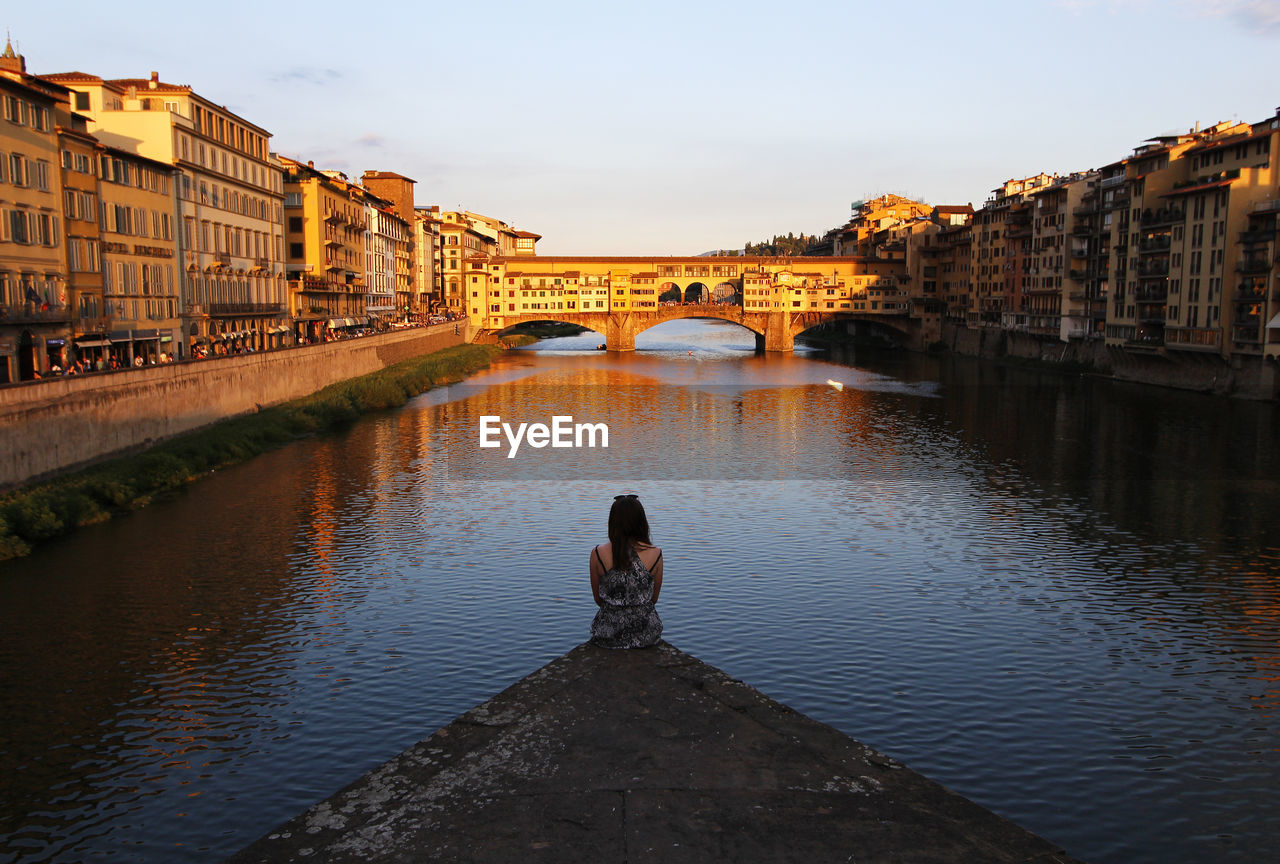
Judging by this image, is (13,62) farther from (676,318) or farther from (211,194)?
(676,318)

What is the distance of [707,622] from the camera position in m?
20.8

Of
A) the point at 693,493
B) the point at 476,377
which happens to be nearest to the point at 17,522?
the point at 693,493

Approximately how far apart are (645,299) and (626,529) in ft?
349

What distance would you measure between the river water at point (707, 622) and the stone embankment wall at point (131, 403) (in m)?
3.05

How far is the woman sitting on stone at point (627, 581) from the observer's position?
931cm

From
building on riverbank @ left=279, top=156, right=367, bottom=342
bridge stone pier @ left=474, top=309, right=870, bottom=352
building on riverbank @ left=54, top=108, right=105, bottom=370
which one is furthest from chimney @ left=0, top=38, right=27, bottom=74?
bridge stone pier @ left=474, top=309, right=870, bottom=352

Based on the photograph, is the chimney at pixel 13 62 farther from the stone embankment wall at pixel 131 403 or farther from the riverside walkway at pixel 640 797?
the riverside walkway at pixel 640 797

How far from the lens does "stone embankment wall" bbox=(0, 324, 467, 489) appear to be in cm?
2720

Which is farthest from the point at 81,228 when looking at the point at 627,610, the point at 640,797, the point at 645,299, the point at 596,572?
the point at 645,299

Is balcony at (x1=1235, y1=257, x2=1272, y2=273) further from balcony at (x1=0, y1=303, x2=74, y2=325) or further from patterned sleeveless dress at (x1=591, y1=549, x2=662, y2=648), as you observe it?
balcony at (x1=0, y1=303, x2=74, y2=325)

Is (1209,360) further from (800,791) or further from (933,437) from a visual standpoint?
(800,791)

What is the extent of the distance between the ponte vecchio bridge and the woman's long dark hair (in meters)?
104

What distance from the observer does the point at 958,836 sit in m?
6.99

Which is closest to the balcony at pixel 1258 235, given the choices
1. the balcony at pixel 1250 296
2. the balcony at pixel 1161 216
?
the balcony at pixel 1250 296
